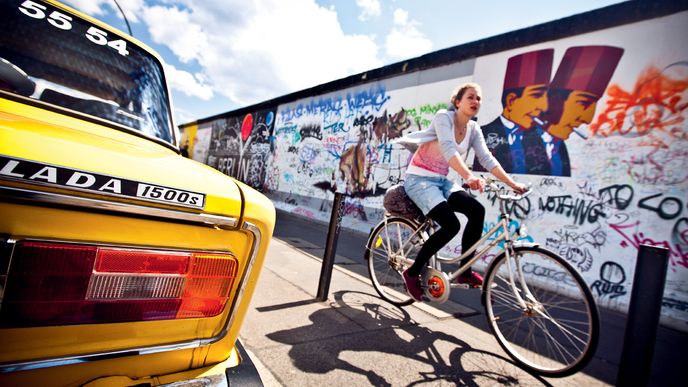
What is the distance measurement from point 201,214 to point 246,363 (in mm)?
597

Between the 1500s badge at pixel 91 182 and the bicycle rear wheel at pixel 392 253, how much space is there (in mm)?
2541

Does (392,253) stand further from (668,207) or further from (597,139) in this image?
(597,139)

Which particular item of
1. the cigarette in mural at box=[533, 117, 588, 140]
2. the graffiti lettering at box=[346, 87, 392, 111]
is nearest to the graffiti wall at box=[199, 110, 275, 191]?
the graffiti lettering at box=[346, 87, 392, 111]

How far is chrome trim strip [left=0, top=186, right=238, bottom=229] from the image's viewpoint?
68 cm

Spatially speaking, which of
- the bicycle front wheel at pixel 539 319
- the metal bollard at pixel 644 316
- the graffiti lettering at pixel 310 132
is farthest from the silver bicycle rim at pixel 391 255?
the graffiti lettering at pixel 310 132

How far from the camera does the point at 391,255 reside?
11.1 feet

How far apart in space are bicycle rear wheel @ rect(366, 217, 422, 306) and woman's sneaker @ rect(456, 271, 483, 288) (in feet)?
1.65

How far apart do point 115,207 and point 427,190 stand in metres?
2.43

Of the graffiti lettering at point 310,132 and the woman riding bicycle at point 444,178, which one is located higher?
the graffiti lettering at point 310,132

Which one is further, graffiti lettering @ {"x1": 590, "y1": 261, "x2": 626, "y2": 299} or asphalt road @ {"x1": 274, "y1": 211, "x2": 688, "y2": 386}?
graffiti lettering @ {"x1": 590, "y1": 261, "x2": 626, "y2": 299}

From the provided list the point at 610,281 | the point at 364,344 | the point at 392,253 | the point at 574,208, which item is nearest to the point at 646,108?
the point at 574,208

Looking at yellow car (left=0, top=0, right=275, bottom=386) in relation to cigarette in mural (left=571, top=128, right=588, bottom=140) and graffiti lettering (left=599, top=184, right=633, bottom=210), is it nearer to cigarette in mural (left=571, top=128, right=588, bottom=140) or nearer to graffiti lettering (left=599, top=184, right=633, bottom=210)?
graffiti lettering (left=599, top=184, right=633, bottom=210)

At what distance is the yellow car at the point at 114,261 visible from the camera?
0.72 metres

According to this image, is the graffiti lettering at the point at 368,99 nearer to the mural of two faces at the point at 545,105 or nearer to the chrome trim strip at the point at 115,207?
the mural of two faces at the point at 545,105
